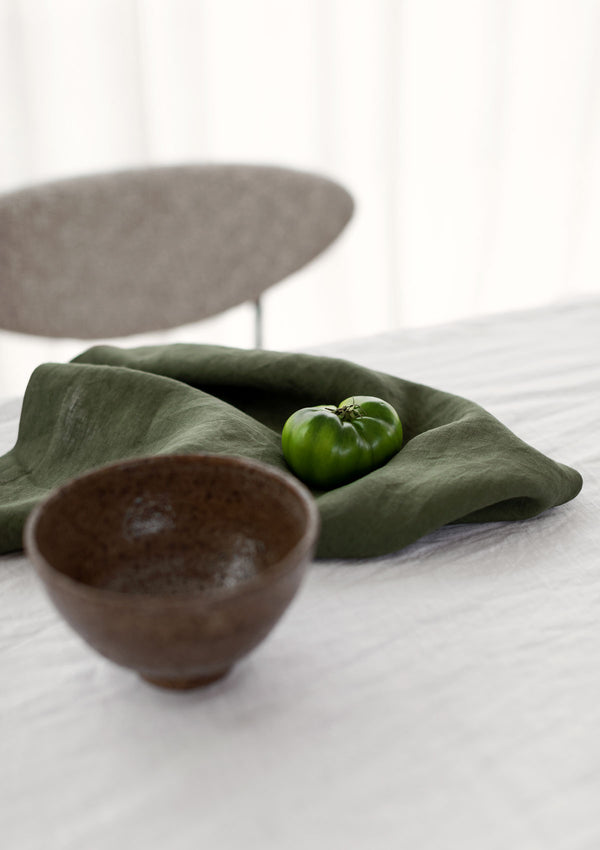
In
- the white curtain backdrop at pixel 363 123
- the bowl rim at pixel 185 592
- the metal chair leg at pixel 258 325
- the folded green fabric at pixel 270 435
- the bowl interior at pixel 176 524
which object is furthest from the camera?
the white curtain backdrop at pixel 363 123

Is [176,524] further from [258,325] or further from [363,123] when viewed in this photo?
[363,123]

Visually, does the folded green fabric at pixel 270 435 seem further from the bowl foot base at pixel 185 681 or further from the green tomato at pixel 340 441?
the bowl foot base at pixel 185 681

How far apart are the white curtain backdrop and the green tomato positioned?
1.14 metres

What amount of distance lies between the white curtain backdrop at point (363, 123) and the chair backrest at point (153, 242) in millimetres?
393

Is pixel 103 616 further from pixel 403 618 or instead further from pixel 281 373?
pixel 281 373

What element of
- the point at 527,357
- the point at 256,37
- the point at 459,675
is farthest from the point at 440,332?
the point at 256,37

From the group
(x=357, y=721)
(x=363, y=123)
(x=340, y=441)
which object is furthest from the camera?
(x=363, y=123)

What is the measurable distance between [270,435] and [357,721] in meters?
0.32

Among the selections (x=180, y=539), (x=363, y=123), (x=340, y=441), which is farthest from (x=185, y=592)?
(x=363, y=123)

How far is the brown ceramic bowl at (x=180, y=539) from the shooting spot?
17.8 inches

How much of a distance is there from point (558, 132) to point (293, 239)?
1.36 m

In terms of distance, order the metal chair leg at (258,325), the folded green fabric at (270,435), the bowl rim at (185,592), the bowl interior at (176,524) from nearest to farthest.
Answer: the bowl rim at (185,592)
the bowl interior at (176,524)
the folded green fabric at (270,435)
the metal chair leg at (258,325)

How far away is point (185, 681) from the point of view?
1.65 feet

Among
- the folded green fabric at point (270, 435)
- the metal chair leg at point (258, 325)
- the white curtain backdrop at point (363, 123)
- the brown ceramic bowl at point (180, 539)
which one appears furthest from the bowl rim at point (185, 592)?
the white curtain backdrop at point (363, 123)
